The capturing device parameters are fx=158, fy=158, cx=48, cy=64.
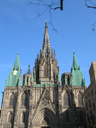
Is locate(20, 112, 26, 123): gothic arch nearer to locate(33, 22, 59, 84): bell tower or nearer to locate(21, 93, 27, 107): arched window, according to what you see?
locate(21, 93, 27, 107): arched window

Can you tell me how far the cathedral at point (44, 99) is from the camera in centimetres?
4088

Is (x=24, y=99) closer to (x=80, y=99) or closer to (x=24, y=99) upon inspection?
(x=24, y=99)

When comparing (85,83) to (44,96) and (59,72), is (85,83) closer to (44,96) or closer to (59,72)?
(59,72)

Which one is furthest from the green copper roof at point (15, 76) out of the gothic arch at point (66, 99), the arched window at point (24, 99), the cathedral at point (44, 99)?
the gothic arch at point (66, 99)

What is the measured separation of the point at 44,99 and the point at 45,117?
15.4 feet

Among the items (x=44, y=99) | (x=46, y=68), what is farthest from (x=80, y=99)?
(x=46, y=68)

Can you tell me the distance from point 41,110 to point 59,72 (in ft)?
44.7

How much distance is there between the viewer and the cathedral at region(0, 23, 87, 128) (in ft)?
134

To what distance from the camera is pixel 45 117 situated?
4206cm

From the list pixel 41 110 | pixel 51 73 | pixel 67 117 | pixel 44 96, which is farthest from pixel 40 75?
pixel 67 117

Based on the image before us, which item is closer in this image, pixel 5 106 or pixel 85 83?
pixel 5 106

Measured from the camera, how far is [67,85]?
4569cm

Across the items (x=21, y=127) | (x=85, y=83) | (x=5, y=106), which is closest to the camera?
(x=21, y=127)

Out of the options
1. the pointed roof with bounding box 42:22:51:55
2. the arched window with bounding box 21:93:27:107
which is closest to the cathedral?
the arched window with bounding box 21:93:27:107
